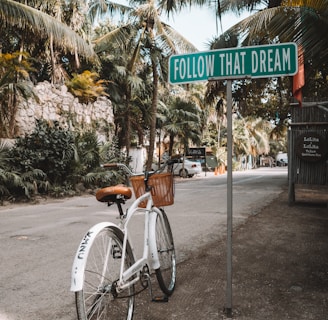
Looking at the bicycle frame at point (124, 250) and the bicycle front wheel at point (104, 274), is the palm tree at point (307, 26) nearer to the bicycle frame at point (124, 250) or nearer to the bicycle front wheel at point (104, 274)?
the bicycle frame at point (124, 250)

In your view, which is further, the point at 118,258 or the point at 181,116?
the point at 181,116

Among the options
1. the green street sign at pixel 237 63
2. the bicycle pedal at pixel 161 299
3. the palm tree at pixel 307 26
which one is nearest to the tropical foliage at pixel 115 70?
the palm tree at pixel 307 26

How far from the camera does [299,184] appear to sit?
9.19 m

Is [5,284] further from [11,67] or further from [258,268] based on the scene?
[11,67]

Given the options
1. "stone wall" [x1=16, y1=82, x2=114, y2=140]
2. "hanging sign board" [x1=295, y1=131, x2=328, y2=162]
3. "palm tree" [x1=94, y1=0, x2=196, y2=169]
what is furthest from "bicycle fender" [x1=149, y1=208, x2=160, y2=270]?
"palm tree" [x1=94, y1=0, x2=196, y2=169]

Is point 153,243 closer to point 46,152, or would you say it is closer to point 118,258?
point 118,258

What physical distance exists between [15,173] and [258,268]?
877 centimetres

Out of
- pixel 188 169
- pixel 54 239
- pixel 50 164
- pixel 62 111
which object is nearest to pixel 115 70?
pixel 62 111

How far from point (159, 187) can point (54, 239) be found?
130 inches

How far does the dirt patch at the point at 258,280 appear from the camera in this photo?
124 inches

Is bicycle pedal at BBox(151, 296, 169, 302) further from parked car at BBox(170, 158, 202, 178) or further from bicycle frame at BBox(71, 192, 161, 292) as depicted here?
parked car at BBox(170, 158, 202, 178)

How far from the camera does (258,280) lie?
3.91 metres

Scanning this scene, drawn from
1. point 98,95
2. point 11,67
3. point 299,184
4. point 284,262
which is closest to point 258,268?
point 284,262

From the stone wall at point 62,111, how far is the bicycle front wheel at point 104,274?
39.0 feet
